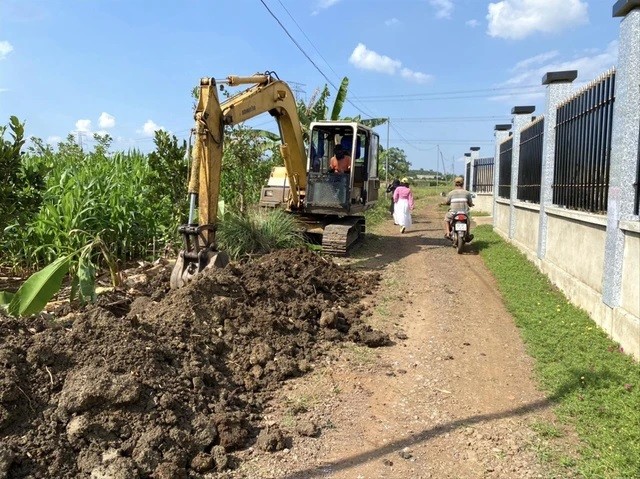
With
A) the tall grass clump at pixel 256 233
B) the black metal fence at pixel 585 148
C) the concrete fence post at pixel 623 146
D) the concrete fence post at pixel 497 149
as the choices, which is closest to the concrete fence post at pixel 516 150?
the concrete fence post at pixel 497 149

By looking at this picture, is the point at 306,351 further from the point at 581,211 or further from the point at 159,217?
the point at 159,217

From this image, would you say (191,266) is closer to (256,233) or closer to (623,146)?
(256,233)

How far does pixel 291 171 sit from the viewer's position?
11.0 metres

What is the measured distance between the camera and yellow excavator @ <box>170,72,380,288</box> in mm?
6941

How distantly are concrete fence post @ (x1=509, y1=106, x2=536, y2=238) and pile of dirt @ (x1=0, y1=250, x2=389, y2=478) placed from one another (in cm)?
797

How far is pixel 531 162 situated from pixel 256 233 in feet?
18.6

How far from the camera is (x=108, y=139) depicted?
24469 mm

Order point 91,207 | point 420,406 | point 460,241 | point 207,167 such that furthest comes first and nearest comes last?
point 460,241
point 91,207
point 207,167
point 420,406

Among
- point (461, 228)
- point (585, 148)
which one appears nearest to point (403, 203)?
point (461, 228)

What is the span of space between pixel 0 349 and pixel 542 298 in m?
6.43

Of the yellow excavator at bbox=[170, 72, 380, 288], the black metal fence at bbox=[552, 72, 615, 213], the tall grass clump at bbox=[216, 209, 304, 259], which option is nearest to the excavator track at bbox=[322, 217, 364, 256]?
the yellow excavator at bbox=[170, 72, 380, 288]

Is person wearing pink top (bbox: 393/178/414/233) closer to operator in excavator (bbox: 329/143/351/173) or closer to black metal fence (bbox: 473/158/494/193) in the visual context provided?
operator in excavator (bbox: 329/143/351/173)

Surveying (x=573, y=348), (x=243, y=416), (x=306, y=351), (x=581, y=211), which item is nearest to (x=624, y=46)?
(x=581, y=211)

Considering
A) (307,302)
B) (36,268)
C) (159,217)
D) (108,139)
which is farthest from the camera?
(108,139)
